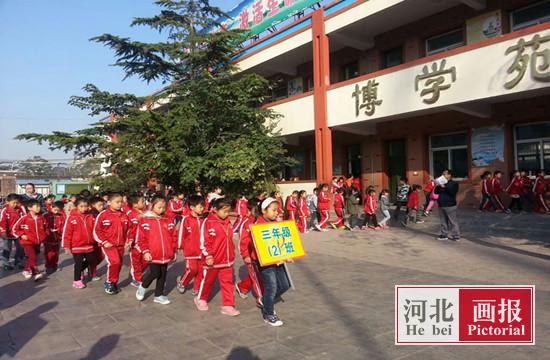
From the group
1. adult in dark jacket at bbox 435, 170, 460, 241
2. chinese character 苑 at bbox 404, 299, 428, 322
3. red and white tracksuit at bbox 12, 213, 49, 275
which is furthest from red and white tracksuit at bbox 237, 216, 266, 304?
adult in dark jacket at bbox 435, 170, 460, 241

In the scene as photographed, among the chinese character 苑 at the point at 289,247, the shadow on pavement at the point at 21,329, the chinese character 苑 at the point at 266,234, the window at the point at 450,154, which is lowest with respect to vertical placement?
the shadow on pavement at the point at 21,329

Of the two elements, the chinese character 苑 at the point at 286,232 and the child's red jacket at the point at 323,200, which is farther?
the child's red jacket at the point at 323,200

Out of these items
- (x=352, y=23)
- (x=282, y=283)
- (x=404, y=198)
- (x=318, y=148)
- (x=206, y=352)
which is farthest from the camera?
(x=318, y=148)

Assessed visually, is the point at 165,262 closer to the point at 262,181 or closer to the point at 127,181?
the point at 262,181

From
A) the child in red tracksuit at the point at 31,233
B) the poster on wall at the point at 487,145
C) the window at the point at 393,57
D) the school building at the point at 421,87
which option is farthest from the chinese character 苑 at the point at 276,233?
the window at the point at 393,57

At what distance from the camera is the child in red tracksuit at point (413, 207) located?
12.4 meters

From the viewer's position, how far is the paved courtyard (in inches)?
155

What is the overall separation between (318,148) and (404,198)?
14.6ft

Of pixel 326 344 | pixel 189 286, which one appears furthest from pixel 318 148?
pixel 326 344

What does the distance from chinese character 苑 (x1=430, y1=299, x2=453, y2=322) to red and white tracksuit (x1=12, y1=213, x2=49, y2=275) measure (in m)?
7.38

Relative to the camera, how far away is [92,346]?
4.21 m

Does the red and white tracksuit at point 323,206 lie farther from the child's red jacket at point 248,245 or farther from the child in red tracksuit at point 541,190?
the child's red jacket at point 248,245

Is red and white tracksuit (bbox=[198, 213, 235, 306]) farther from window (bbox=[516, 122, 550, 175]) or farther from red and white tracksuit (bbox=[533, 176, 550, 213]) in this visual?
window (bbox=[516, 122, 550, 175])

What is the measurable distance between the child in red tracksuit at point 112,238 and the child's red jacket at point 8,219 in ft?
12.2
